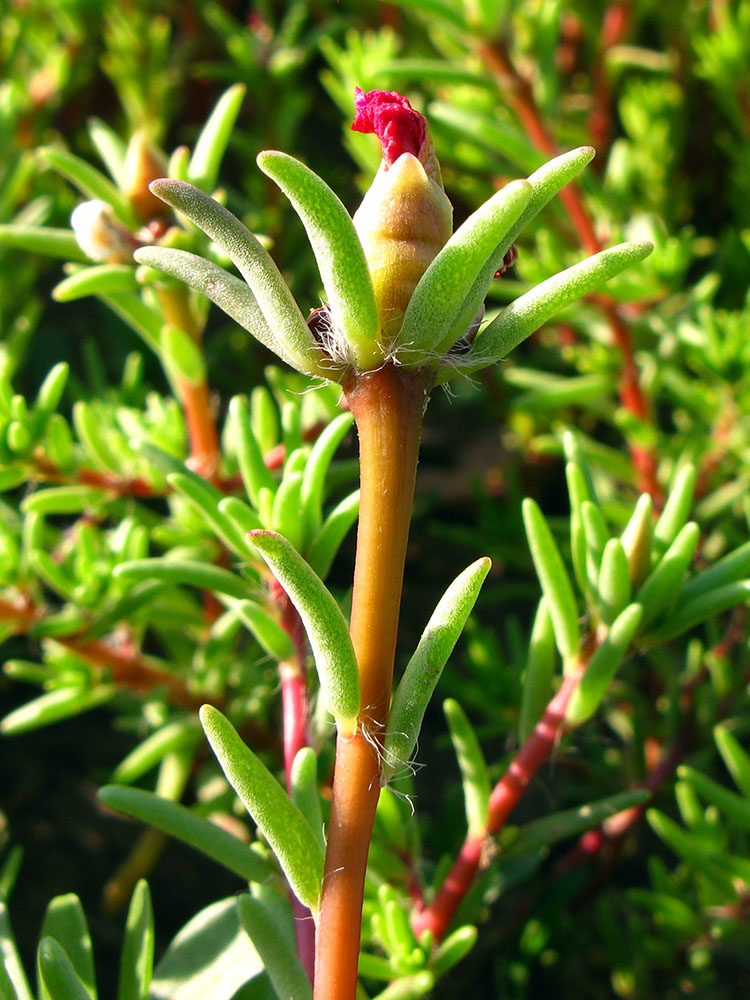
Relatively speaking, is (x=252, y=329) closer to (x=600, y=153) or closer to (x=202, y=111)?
(x=600, y=153)

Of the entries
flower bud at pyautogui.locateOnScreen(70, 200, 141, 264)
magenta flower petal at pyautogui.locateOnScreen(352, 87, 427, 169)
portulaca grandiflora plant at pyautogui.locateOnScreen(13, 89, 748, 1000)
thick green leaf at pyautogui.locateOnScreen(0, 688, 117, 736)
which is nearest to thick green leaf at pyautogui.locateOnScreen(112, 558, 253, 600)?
portulaca grandiflora plant at pyautogui.locateOnScreen(13, 89, 748, 1000)

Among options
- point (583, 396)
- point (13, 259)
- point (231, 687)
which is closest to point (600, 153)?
point (583, 396)

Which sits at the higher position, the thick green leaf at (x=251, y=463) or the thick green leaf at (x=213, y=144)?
the thick green leaf at (x=213, y=144)

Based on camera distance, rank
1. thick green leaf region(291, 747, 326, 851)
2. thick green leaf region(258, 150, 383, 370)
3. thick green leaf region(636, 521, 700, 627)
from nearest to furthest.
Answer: thick green leaf region(258, 150, 383, 370)
thick green leaf region(291, 747, 326, 851)
thick green leaf region(636, 521, 700, 627)

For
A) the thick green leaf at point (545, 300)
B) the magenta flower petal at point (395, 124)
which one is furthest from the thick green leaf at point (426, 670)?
the magenta flower petal at point (395, 124)

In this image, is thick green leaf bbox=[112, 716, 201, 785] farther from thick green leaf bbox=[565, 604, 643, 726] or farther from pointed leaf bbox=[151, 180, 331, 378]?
pointed leaf bbox=[151, 180, 331, 378]

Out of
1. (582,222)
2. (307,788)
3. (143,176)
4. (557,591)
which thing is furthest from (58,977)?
(582,222)

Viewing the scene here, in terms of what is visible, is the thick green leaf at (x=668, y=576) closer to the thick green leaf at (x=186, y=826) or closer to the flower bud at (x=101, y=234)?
the thick green leaf at (x=186, y=826)
